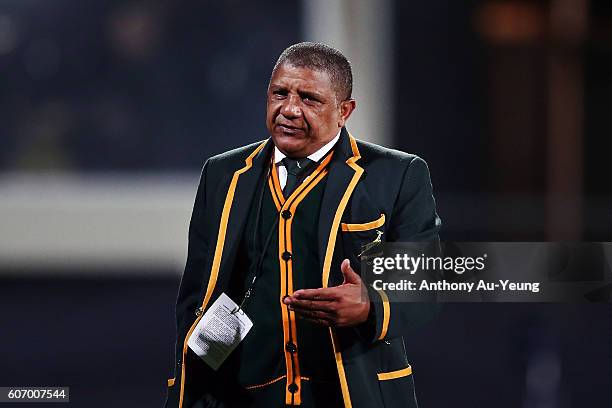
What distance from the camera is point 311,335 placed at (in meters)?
1.82

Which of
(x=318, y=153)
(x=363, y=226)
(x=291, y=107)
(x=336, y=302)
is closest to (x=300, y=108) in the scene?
(x=291, y=107)

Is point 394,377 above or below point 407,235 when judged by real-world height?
below

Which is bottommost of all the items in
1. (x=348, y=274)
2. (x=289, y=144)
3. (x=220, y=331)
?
(x=220, y=331)

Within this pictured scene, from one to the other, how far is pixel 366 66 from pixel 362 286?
4171 mm

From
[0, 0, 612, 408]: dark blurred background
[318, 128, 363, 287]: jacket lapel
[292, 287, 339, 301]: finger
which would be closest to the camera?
[292, 287, 339, 301]: finger

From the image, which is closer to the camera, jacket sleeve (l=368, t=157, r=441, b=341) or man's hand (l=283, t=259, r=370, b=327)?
man's hand (l=283, t=259, r=370, b=327)

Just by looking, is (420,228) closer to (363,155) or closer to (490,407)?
(363,155)

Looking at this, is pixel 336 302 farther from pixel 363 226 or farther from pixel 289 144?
pixel 289 144

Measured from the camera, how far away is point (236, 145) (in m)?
6.28

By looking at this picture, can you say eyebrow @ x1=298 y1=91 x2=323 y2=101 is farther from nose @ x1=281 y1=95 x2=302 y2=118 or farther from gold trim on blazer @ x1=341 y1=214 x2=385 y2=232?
gold trim on blazer @ x1=341 y1=214 x2=385 y2=232

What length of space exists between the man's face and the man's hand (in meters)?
0.25

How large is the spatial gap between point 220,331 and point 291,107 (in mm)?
431

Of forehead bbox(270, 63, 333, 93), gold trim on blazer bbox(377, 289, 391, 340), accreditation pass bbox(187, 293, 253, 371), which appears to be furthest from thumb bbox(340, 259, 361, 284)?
forehead bbox(270, 63, 333, 93)

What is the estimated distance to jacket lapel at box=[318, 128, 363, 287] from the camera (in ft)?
5.90
